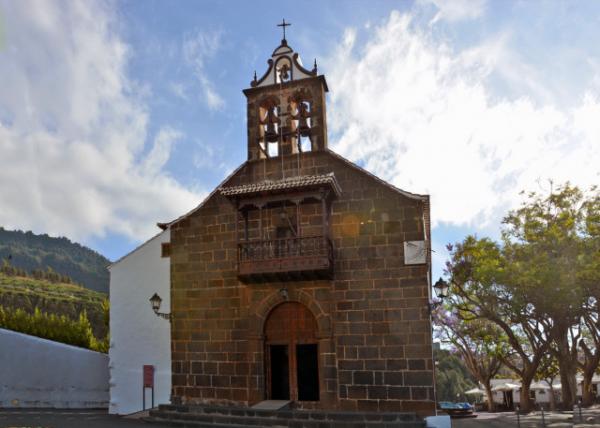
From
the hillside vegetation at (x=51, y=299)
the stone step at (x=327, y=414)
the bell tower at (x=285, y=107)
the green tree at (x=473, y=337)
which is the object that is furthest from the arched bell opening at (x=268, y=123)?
the hillside vegetation at (x=51, y=299)

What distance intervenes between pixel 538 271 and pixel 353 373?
1064 centimetres

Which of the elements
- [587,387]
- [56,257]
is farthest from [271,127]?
[56,257]

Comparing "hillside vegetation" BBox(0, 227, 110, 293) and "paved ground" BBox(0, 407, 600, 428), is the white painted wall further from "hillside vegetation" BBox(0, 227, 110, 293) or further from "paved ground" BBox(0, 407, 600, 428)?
"hillside vegetation" BBox(0, 227, 110, 293)

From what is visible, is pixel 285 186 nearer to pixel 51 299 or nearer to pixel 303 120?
pixel 303 120

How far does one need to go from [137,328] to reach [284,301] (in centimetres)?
482

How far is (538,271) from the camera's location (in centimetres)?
2033

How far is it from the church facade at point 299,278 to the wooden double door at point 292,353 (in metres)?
0.03

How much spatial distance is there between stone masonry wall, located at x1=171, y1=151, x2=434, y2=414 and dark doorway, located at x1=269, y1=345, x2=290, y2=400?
363 millimetres

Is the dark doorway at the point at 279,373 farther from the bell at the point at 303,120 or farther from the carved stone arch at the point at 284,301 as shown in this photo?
the bell at the point at 303,120

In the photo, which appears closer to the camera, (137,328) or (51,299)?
(137,328)

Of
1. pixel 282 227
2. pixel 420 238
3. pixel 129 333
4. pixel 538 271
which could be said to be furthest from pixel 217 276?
pixel 538 271

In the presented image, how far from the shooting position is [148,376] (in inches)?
602

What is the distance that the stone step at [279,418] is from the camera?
11602 millimetres

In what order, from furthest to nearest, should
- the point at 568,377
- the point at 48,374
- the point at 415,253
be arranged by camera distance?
the point at 568,377
the point at 48,374
the point at 415,253
